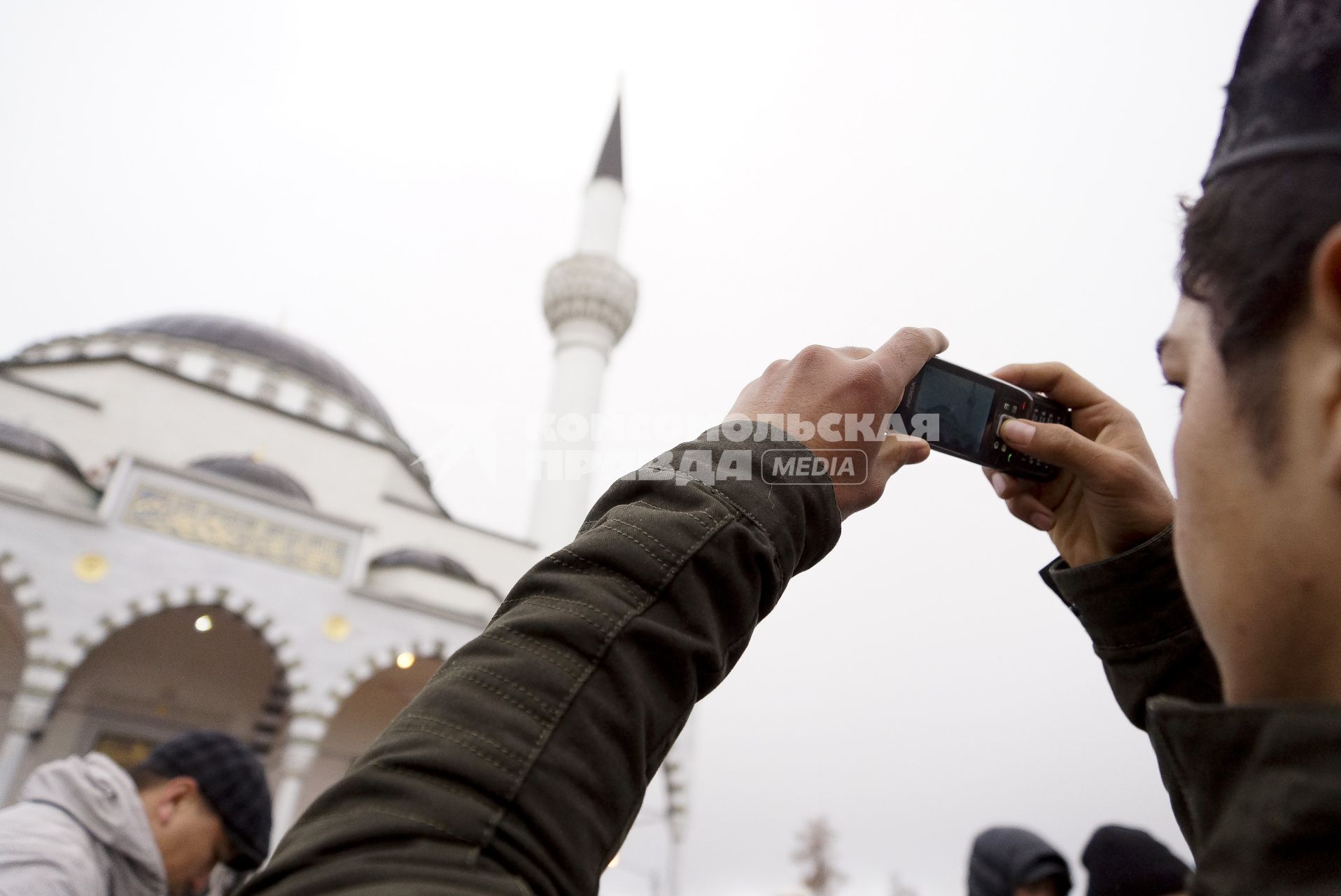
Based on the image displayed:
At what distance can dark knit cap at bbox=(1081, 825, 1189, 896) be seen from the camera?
2.51 m

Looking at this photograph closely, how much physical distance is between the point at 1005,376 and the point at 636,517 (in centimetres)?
87

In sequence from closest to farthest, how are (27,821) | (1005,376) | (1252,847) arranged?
A: (1252,847) < (1005,376) < (27,821)

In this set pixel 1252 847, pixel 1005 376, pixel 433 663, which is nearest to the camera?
pixel 1252 847

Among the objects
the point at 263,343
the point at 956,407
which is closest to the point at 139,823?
the point at 956,407

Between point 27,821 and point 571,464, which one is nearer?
point 27,821

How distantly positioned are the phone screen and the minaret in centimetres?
1166

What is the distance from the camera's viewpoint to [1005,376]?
4.37 ft

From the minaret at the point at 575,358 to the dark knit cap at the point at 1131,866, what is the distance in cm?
1057

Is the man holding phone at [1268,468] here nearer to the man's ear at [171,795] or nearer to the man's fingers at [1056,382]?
the man's fingers at [1056,382]

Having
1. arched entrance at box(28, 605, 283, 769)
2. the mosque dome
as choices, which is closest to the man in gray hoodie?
arched entrance at box(28, 605, 283, 769)

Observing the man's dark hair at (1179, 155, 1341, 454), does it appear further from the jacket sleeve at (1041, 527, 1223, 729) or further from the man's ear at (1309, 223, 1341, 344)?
the jacket sleeve at (1041, 527, 1223, 729)

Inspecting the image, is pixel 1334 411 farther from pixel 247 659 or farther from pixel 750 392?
pixel 247 659

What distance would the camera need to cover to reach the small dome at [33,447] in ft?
30.5

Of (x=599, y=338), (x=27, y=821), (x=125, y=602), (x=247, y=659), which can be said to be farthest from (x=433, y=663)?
(x=27, y=821)
